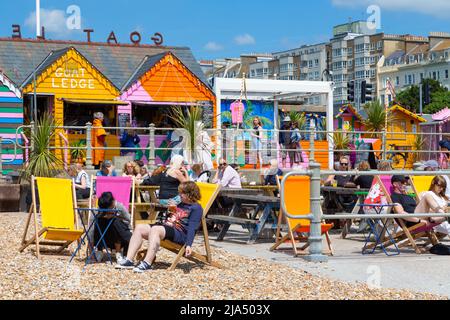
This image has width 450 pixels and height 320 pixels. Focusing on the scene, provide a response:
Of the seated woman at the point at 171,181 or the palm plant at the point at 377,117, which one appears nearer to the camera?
the seated woman at the point at 171,181

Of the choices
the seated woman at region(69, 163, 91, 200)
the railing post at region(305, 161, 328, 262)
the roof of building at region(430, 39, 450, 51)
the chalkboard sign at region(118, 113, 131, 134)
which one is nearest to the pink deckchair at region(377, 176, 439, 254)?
the railing post at region(305, 161, 328, 262)

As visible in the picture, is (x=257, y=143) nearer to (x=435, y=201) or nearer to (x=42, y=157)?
(x=42, y=157)

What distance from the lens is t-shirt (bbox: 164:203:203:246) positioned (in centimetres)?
1018

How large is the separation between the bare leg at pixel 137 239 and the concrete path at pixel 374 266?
5.50ft

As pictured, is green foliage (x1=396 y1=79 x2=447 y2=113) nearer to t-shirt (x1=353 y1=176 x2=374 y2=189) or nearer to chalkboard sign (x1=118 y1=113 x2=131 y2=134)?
chalkboard sign (x1=118 y1=113 x2=131 y2=134)

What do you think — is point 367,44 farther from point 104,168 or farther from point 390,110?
point 104,168

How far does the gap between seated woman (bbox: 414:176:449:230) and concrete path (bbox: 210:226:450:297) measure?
532mm

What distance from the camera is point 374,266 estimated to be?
10.6 m

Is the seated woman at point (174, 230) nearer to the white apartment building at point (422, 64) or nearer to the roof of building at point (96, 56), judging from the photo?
the roof of building at point (96, 56)

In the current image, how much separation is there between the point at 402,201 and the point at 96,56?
1651 centimetres

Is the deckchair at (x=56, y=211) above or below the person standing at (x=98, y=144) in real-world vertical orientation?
below

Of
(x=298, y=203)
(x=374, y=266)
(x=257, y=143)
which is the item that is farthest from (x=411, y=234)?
(x=257, y=143)

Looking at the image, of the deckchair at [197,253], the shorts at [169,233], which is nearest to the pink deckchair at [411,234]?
the deckchair at [197,253]

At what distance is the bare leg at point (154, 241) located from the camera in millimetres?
10047
